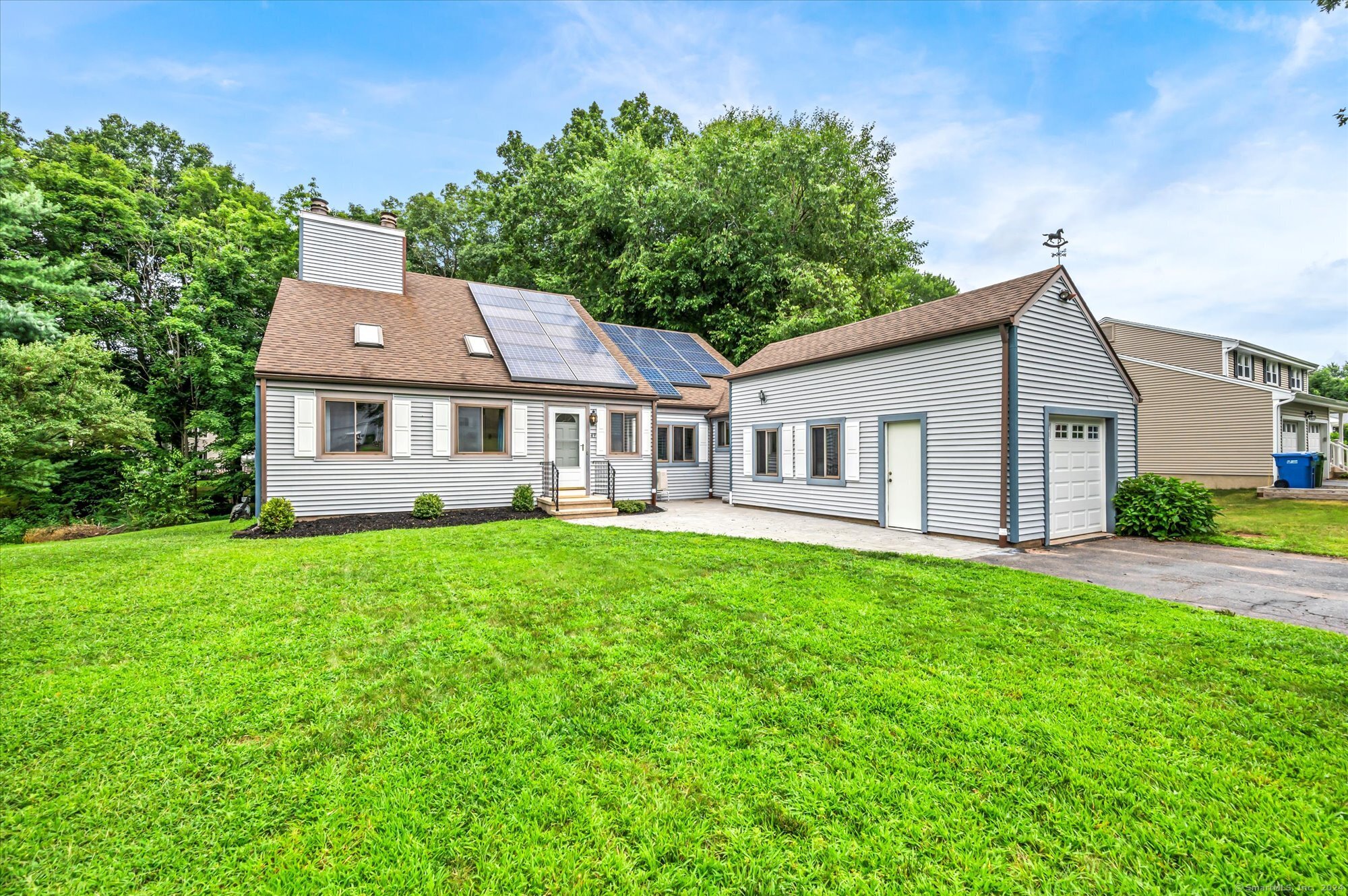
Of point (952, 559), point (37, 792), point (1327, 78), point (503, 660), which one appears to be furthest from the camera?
point (1327, 78)

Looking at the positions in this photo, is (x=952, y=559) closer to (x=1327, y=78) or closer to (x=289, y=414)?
(x=1327, y=78)

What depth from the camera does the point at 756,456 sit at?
13555 mm

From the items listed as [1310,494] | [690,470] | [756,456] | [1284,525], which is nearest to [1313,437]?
[1310,494]

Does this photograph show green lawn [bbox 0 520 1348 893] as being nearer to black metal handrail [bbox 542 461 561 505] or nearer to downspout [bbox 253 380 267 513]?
downspout [bbox 253 380 267 513]

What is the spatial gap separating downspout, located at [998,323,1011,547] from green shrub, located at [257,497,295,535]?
490 inches

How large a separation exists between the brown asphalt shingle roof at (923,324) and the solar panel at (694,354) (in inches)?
185

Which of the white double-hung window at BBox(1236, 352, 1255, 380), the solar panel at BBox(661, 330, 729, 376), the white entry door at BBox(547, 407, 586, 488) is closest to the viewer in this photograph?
the white entry door at BBox(547, 407, 586, 488)

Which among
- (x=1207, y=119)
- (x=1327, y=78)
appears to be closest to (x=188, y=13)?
(x=1327, y=78)

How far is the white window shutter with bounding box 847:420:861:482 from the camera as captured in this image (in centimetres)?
1048

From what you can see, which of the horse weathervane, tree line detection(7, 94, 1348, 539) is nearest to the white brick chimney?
tree line detection(7, 94, 1348, 539)

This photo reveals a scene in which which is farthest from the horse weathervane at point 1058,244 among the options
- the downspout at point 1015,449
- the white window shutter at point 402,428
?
the white window shutter at point 402,428

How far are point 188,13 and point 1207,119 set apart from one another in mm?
21483

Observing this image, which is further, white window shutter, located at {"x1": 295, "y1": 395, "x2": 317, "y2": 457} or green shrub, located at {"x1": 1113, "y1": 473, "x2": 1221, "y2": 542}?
white window shutter, located at {"x1": 295, "y1": 395, "x2": 317, "y2": 457}

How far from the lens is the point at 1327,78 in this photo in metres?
7.46
